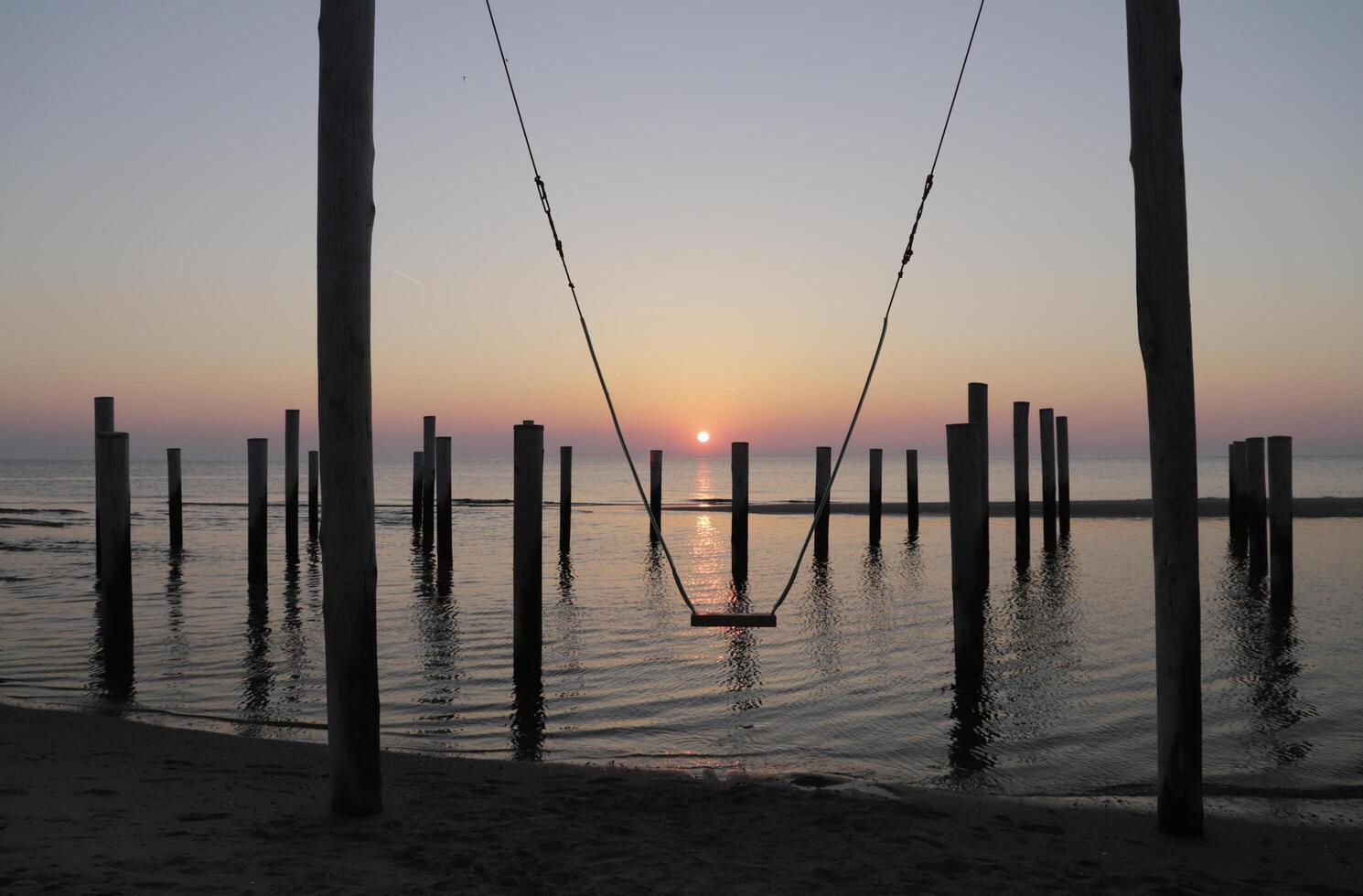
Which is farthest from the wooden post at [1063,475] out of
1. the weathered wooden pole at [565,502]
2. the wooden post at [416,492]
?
the wooden post at [416,492]

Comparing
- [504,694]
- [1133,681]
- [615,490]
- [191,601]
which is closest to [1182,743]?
[1133,681]

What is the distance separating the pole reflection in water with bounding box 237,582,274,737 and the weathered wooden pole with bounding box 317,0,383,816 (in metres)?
2.96

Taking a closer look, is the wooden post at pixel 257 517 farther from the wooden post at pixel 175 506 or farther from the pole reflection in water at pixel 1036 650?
the pole reflection in water at pixel 1036 650

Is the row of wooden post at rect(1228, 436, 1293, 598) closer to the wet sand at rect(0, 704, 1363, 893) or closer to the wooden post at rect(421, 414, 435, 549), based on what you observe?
the wet sand at rect(0, 704, 1363, 893)

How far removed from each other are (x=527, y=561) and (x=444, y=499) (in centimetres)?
1066

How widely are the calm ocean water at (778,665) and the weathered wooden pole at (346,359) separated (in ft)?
7.68

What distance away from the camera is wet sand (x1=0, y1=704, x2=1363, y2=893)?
375 centimetres

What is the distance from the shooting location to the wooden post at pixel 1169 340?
4.36 metres

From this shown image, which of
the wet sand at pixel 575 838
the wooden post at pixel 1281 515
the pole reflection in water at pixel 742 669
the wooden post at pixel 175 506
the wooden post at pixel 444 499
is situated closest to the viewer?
the wet sand at pixel 575 838

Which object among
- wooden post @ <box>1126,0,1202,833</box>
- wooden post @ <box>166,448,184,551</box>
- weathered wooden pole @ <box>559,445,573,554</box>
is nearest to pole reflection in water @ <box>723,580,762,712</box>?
wooden post @ <box>1126,0,1202,833</box>

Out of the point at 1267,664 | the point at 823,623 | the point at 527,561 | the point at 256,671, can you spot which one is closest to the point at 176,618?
the point at 256,671

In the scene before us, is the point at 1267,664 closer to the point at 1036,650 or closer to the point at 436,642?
the point at 1036,650

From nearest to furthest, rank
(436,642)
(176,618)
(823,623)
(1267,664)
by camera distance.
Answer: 1. (1267,664)
2. (436,642)
3. (823,623)
4. (176,618)

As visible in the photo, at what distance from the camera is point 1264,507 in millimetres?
15734
